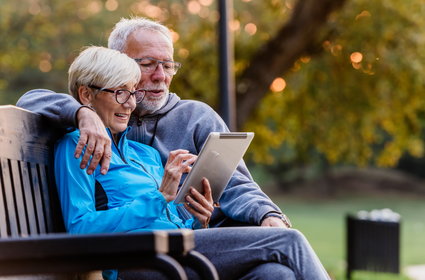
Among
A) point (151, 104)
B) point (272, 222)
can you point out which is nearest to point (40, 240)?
point (272, 222)

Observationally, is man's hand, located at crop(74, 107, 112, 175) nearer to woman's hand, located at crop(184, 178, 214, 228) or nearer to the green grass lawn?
woman's hand, located at crop(184, 178, 214, 228)

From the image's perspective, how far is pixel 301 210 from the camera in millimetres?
45656

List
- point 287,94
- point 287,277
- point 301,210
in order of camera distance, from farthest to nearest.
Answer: point 301,210 < point 287,94 < point 287,277

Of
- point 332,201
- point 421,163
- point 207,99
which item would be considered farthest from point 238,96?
point 421,163

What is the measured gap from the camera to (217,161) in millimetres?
3164

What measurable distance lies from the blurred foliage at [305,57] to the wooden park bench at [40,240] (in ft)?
31.5

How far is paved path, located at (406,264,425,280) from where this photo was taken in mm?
14453

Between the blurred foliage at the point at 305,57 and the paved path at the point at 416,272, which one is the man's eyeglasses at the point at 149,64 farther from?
the paved path at the point at 416,272

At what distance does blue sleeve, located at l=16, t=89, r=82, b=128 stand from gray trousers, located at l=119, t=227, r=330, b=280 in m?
0.60

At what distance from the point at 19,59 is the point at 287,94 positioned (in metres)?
5.43

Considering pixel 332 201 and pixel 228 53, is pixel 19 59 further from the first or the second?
pixel 332 201

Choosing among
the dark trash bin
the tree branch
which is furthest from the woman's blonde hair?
the dark trash bin

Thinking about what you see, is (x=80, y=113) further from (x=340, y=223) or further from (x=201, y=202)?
(x=340, y=223)

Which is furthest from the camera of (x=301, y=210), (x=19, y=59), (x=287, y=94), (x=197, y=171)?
(x=301, y=210)
